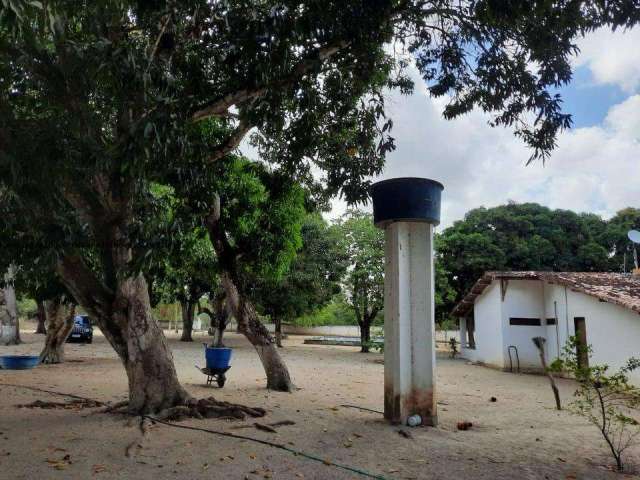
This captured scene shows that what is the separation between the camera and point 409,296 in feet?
24.6

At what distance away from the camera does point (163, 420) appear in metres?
6.99

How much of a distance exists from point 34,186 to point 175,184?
227 cm

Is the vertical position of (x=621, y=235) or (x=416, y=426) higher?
(x=621, y=235)

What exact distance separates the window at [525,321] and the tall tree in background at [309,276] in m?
9.52

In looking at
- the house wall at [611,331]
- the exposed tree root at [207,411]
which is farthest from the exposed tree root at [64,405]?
the house wall at [611,331]

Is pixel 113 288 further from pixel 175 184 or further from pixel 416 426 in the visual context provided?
pixel 416 426

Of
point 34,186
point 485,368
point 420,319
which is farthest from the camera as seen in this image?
point 485,368

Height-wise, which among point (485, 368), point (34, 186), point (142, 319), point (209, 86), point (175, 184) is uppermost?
point (209, 86)

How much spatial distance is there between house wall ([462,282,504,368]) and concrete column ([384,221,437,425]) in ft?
39.9

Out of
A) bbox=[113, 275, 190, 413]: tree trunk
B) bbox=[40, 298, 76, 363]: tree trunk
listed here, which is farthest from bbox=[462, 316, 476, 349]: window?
bbox=[113, 275, 190, 413]: tree trunk

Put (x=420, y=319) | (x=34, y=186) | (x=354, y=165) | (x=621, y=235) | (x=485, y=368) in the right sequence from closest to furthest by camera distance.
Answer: (x=34, y=186) → (x=420, y=319) → (x=354, y=165) → (x=485, y=368) → (x=621, y=235)

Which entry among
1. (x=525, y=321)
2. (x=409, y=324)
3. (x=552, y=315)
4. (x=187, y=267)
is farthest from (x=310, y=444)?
(x=525, y=321)

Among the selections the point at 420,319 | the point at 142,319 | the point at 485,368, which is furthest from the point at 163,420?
the point at 485,368

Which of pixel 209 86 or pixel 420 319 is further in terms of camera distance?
pixel 420 319
